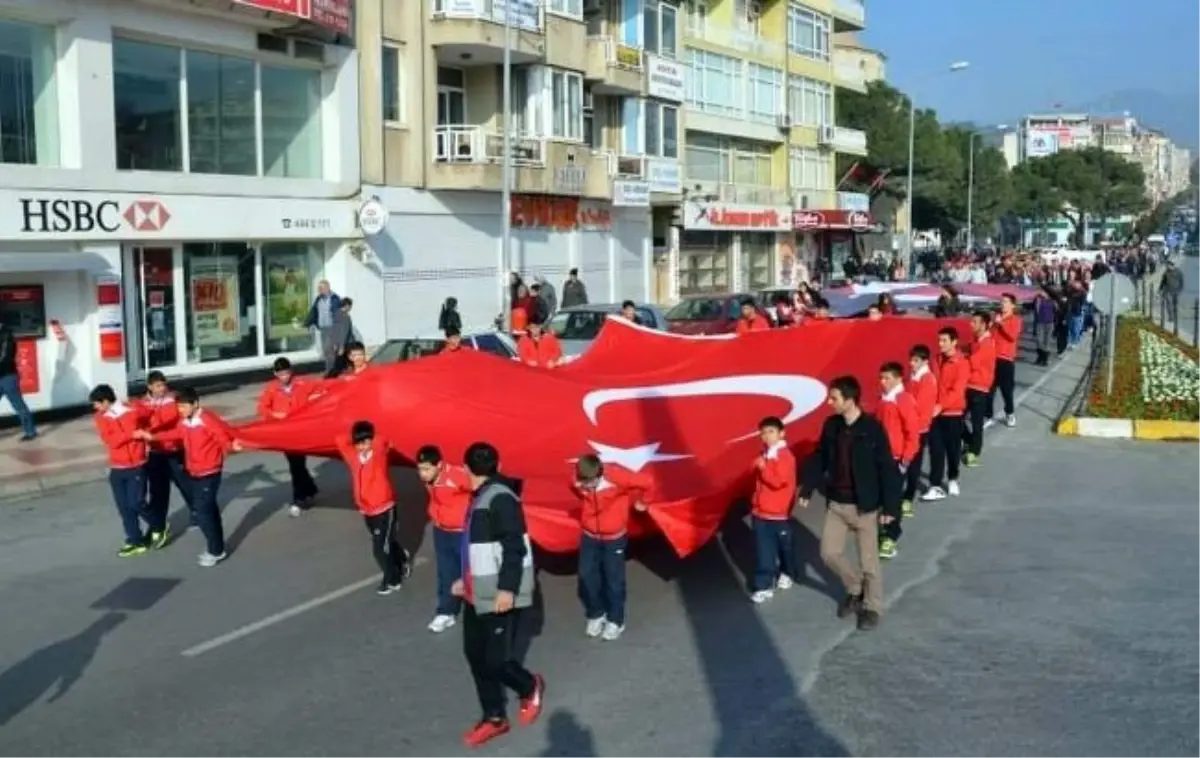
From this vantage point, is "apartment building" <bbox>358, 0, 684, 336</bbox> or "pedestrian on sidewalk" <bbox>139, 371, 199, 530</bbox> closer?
"pedestrian on sidewalk" <bbox>139, 371, 199, 530</bbox>

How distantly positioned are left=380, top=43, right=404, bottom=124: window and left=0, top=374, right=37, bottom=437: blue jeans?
12.7m

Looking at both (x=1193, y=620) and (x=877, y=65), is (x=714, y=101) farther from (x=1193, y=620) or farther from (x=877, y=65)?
(x=1193, y=620)

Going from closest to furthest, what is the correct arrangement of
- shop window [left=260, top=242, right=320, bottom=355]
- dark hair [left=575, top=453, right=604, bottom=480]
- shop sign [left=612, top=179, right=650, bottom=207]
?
dark hair [left=575, top=453, right=604, bottom=480] < shop window [left=260, top=242, right=320, bottom=355] < shop sign [left=612, top=179, right=650, bottom=207]

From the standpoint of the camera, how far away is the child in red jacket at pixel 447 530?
30.3 feet

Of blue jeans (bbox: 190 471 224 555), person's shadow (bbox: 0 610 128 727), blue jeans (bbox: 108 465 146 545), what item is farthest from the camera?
blue jeans (bbox: 108 465 146 545)

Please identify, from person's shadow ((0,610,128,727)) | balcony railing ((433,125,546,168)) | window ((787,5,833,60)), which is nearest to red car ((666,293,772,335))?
balcony railing ((433,125,546,168))

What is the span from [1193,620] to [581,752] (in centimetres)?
478

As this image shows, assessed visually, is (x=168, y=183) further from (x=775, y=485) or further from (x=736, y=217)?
(x=736, y=217)

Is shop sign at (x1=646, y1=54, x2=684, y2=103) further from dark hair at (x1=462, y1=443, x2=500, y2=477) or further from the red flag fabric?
dark hair at (x1=462, y1=443, x2=500, y2=477)

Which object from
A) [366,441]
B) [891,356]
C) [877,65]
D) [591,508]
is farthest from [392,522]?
[877,65]

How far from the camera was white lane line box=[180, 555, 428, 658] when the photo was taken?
8914mm

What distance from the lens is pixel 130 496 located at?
1175 centimetres

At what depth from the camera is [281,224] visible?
2577 cm

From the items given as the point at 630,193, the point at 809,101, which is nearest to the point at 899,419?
the point at 630,193
